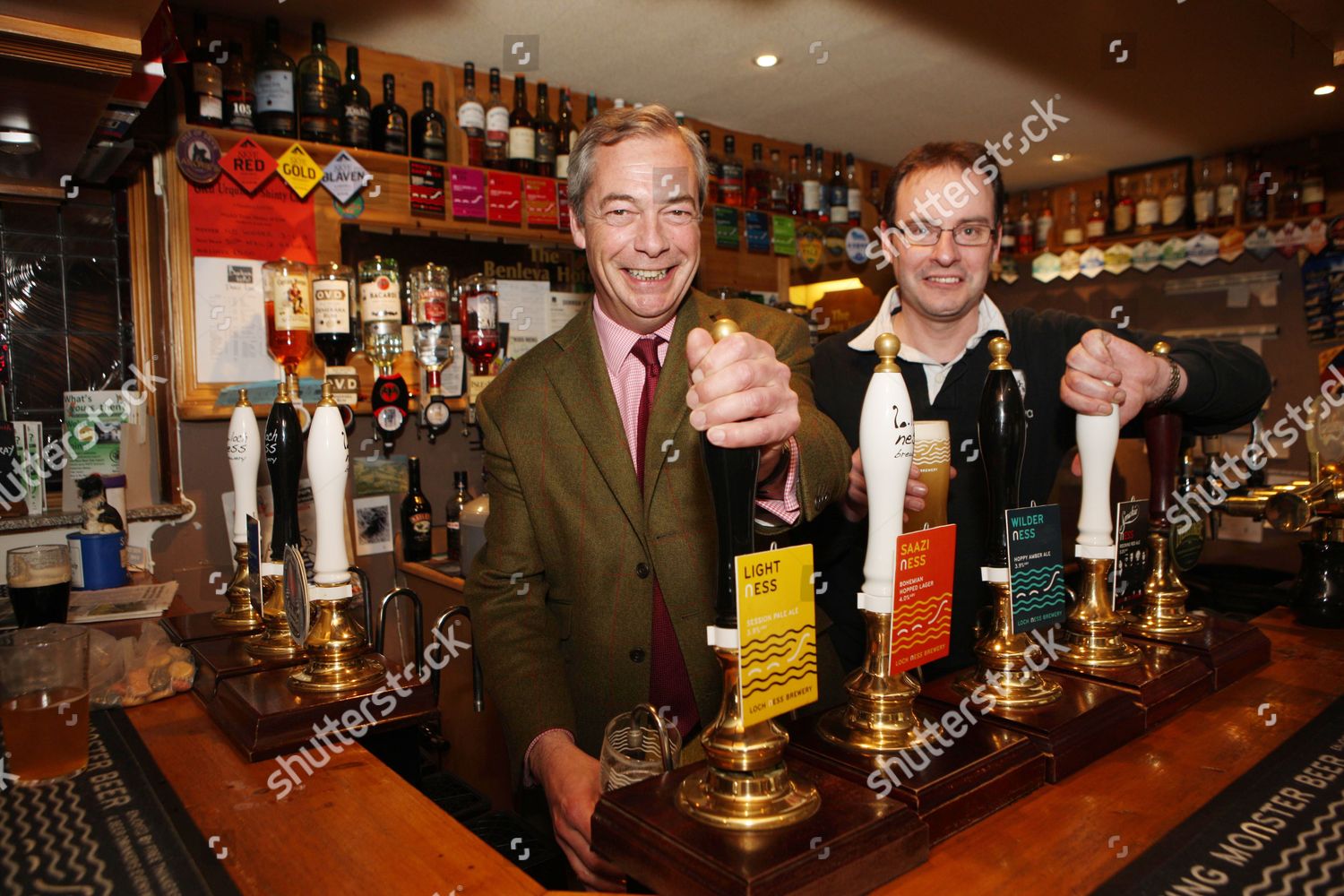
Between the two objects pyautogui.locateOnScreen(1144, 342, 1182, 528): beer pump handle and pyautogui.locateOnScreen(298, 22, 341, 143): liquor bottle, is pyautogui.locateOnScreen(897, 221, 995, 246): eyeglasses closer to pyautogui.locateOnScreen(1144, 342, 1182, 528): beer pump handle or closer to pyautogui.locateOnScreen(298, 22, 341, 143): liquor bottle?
pyautogui.locateOnScreen(1144, 342, 1182, 528): beer pump handle

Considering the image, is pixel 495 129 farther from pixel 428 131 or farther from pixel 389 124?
pixel 389 124

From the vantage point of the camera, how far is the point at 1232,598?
7.26 ft

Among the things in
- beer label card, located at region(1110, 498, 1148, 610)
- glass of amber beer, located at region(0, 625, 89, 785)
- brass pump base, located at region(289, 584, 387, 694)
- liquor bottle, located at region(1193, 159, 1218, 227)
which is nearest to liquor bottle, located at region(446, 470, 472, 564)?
brass pump base, located at region(289, 584, 387, 694)

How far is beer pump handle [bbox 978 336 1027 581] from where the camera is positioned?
0.97 metres

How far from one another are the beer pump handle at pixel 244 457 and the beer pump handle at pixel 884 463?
992mm

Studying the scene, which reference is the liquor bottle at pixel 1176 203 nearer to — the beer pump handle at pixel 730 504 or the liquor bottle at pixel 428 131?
the liquor bottle at pixel 428 131

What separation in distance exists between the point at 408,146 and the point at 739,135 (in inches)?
68.4

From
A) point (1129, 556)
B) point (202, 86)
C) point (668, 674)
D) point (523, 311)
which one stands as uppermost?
point (202, 86)

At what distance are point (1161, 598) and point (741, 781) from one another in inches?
35.0

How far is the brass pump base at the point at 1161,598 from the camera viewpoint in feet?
4.16

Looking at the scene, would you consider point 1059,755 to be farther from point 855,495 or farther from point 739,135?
point 739,135

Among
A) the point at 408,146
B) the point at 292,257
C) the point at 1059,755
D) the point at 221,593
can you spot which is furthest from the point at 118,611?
the point at 408,146

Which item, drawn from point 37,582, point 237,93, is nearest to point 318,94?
point 237,93

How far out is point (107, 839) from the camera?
81 centimetres
